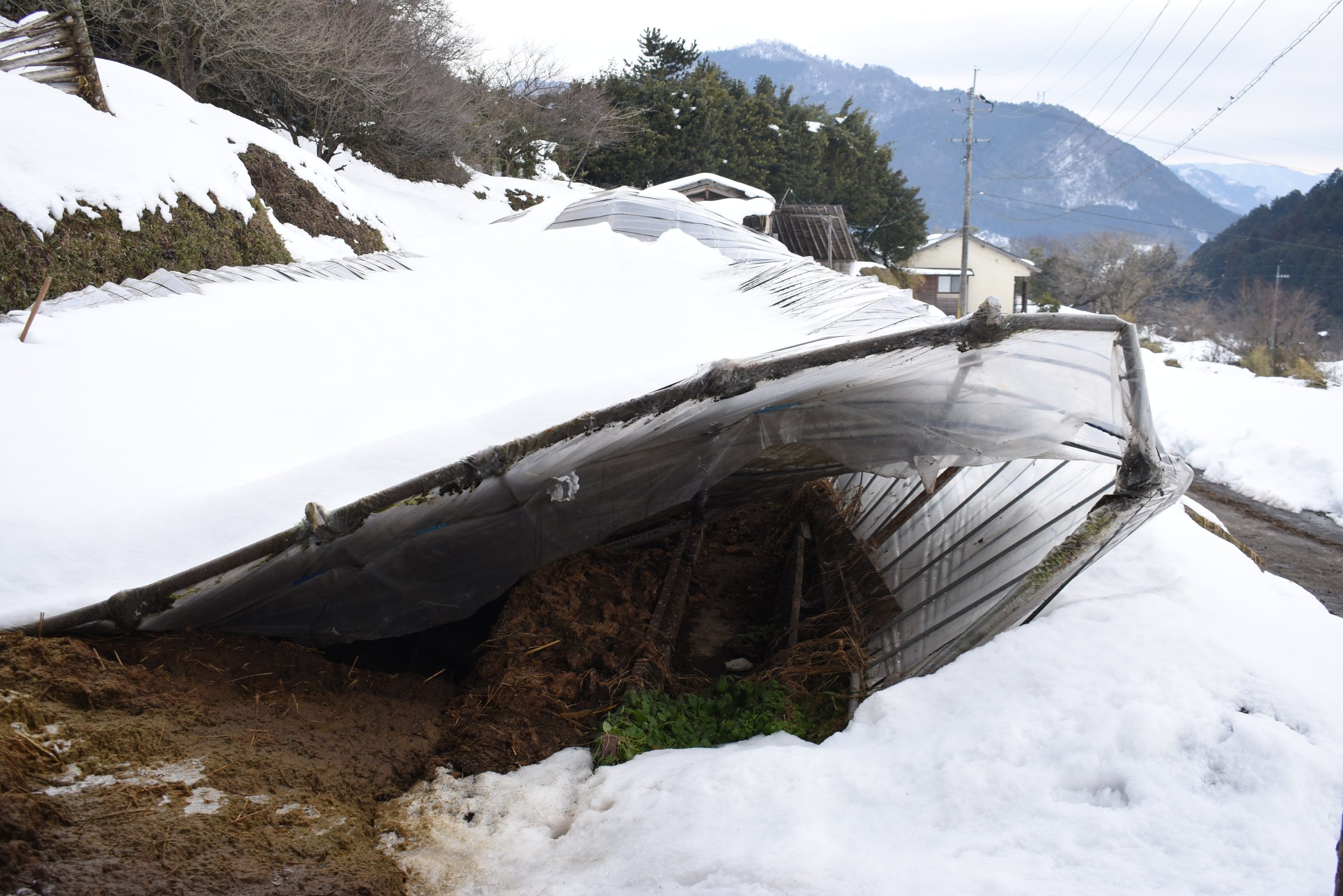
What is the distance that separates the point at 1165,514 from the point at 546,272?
3.95 m

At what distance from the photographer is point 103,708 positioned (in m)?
2.21

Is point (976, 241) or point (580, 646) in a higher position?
point (976, 241)

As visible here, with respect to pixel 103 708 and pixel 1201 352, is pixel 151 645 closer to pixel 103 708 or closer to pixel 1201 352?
pixel 103 708

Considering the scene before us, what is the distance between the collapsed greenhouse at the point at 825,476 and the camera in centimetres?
254

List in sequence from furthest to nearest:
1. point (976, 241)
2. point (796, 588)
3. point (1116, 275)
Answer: point (976, 241)
point (1116, 275)
point (796, 588)

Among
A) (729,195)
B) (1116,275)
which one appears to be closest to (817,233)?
(729,195)

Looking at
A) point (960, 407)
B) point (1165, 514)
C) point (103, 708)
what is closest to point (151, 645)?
point (103, 708)

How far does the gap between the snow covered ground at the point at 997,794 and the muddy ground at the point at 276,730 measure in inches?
7.4

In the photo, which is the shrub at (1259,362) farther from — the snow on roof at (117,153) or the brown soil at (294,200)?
the snow on roof at (117,153)

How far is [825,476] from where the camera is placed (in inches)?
153

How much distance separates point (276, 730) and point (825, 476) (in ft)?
8.32

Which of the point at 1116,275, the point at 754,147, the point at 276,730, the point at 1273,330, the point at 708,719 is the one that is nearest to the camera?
the point at 276,730

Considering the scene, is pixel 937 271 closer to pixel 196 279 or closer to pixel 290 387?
pixel 196 279

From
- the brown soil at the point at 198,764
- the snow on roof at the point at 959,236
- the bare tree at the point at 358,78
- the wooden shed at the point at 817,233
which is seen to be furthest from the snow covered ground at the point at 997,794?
the snow on roof at the point at 959,236
